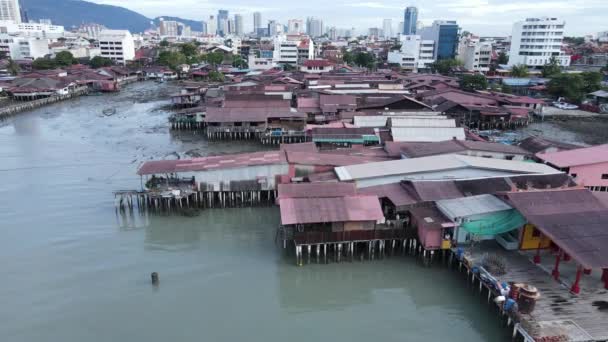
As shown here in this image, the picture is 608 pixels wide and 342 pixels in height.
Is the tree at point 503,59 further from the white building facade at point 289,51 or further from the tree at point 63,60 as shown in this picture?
the tree at point 63,60

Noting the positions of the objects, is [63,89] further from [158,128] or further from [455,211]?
[455,211]

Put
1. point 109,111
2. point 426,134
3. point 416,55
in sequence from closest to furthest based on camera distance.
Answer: point 426,134 → point 109,111 → point 416,55

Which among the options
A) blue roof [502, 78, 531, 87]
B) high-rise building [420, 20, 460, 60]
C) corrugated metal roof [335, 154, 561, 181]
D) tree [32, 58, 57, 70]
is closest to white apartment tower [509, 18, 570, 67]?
high-rise building [420, 20, 460, 60]

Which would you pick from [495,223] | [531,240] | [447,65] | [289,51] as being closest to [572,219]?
[531,240]

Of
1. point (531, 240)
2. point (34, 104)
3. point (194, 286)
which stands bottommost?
point (194, 286)

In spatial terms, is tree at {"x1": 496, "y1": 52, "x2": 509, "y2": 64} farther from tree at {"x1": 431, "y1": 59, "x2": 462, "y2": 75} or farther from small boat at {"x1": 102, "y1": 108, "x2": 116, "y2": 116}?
small boat at {"x1": 102, "y1": 108, "x2": 116, "y2": 116}

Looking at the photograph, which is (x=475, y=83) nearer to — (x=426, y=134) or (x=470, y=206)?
(x=426, y=134)

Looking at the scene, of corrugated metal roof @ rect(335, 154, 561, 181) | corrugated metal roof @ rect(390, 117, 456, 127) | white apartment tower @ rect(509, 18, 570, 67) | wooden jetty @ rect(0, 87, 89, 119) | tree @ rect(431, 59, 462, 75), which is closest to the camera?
corrugated metal roof @ rect(335, 154, 561, 181)

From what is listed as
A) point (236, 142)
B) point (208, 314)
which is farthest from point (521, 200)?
point (236, 142)
